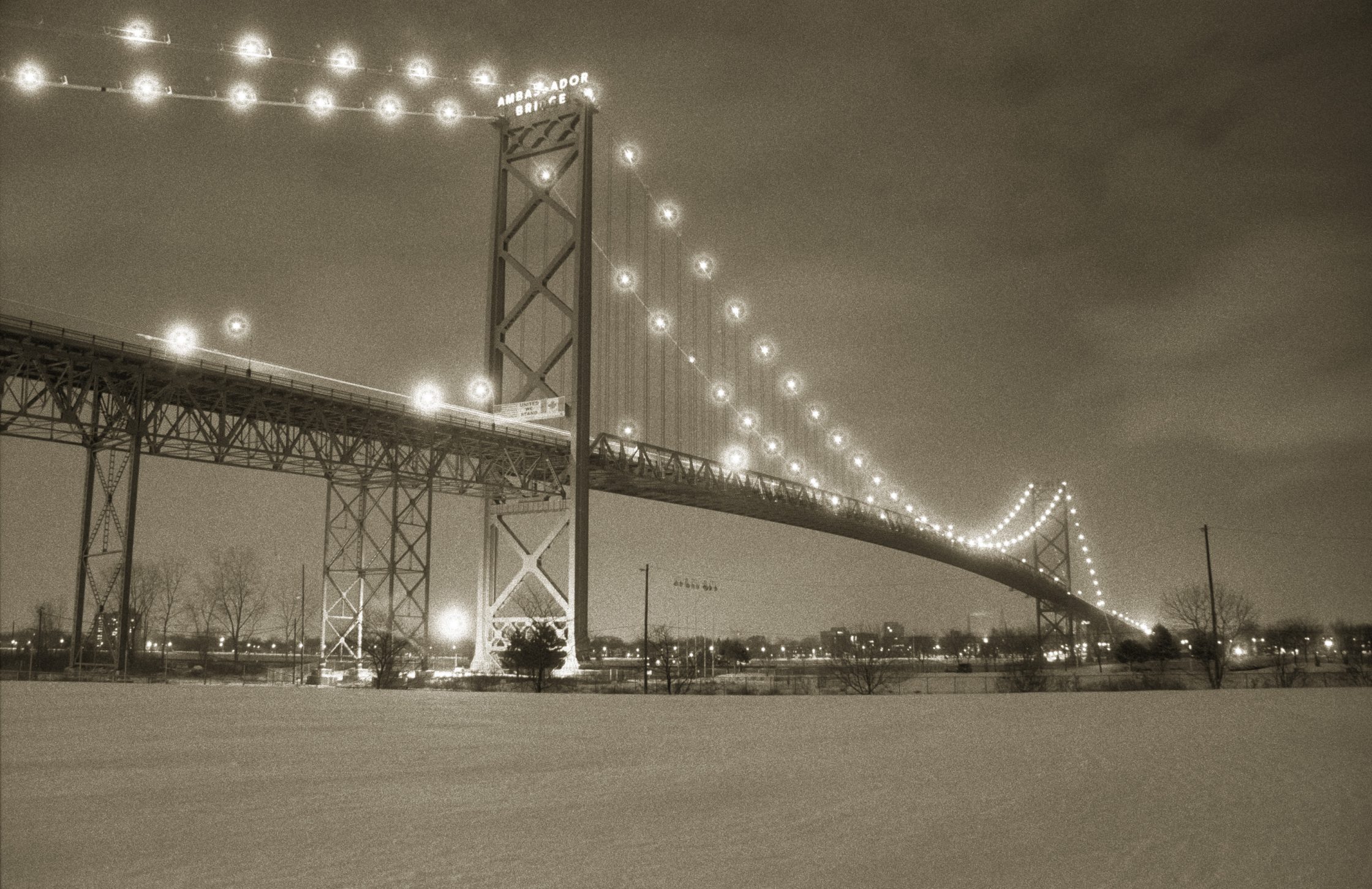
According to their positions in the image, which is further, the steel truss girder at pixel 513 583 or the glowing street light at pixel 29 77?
the steel truss girder at pixel 513 583

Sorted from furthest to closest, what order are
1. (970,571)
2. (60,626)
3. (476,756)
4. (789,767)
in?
(970,571)
(60,626)
(476,756)
(789,767)

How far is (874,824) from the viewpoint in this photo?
6508 millimetres

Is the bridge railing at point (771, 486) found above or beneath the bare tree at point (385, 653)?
above

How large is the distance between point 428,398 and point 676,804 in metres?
32.9

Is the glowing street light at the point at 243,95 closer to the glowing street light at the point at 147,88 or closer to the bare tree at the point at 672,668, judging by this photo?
the glowing street light at the point at 147,88

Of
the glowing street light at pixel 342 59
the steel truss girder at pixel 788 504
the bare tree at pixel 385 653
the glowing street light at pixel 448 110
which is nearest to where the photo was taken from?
the glowing street light at pixel 342 59

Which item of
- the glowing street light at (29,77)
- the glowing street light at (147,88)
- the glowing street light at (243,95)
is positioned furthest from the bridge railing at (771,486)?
the glowing street light at (29,77)

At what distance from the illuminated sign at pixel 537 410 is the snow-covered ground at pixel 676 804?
20930mm

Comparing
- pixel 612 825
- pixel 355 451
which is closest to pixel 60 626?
pixel 355 451

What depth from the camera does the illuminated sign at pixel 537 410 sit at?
34.6 metres

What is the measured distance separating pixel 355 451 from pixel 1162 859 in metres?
36.8

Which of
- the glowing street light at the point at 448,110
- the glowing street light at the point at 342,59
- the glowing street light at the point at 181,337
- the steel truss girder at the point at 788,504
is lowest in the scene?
the steel truss girder at the point at 788,504

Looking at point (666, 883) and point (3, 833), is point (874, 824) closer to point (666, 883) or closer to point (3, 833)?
point (666, 883)

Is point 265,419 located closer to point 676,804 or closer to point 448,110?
point 448,110
